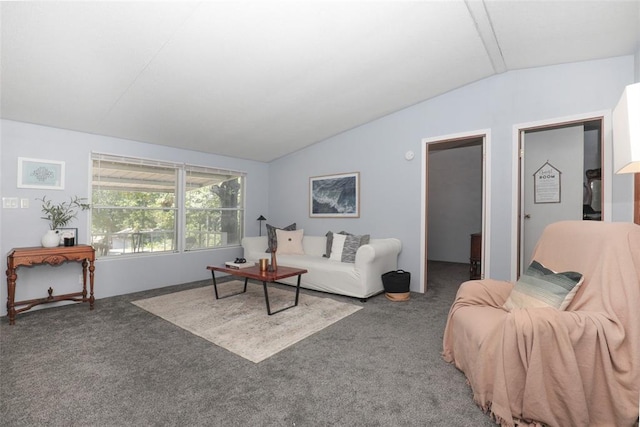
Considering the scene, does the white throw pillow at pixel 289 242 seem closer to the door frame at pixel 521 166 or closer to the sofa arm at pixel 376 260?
the sofa arm at pixel 376 260

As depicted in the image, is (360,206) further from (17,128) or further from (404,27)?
(17,128)

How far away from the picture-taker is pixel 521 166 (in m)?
3.58

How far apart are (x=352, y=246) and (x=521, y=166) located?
226 cm

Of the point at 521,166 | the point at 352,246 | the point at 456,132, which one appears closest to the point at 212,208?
the point at 352,246

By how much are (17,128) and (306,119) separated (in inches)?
129

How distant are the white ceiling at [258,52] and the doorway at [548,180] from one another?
963mm

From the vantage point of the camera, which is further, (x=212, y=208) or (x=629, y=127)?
(x=212, y=208)

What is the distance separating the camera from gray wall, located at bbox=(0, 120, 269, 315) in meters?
3.32

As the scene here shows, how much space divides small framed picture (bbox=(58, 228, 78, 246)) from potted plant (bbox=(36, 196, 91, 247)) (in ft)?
0.19

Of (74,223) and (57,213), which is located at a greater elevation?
(57,213)

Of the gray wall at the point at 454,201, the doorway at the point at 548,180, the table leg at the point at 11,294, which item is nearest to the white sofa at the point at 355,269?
the doorway at the point at 548,180

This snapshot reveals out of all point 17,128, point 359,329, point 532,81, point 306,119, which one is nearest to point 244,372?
point 359,329

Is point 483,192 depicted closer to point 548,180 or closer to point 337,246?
point 548,180

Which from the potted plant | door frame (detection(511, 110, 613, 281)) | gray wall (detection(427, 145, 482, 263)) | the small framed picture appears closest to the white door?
door frame (detection(511, 110, 613, 281))
